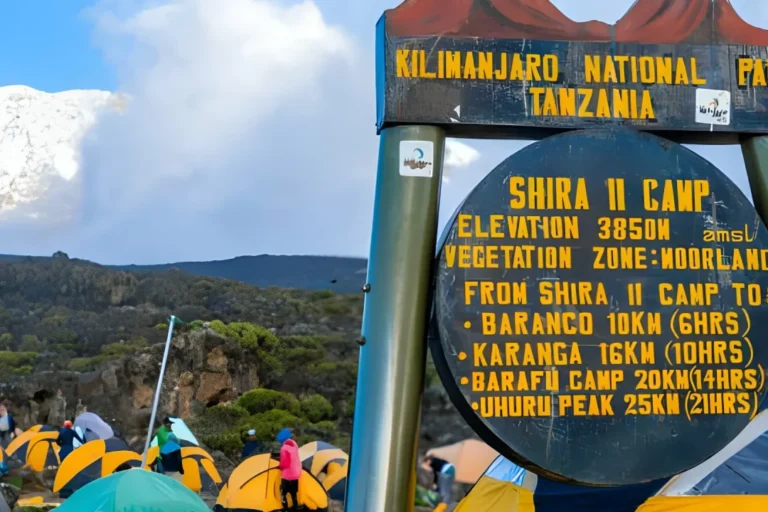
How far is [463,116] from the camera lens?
541 cm

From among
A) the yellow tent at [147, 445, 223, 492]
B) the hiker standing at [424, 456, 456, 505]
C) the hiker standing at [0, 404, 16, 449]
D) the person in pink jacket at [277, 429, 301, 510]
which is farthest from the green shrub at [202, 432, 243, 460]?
the hiker standing at [424, 456, 456, 505]

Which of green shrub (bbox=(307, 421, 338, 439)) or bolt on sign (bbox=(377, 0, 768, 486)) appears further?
green shrub (bbox=(307, 421, 338, 439))

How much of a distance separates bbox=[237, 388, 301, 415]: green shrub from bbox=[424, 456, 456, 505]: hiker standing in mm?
14607

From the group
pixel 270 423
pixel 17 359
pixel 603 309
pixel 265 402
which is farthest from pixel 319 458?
pixel 17 359

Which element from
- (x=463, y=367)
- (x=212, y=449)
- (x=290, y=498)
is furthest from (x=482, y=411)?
(x=212, y=449)

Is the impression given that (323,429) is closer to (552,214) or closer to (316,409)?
(316,409)

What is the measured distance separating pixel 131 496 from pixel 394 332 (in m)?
2.28

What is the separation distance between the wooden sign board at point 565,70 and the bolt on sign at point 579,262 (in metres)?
0.01

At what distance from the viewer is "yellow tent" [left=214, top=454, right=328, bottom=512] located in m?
9.04

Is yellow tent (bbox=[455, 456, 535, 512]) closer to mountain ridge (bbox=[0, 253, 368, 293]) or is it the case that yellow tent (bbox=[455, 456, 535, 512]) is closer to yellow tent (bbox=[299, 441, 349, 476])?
yellow tent (bbox=[299, 441, 349, 476])

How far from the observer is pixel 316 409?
72.3 ft

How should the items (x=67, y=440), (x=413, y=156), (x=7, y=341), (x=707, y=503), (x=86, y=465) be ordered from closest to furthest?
(x=413, y=156) < (x=707, y=503) < (x=86, y=465) < (x=67, y=440) < (x=7, y=341)

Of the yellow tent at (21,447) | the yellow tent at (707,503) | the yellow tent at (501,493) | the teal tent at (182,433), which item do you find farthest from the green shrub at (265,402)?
the yellow tent at (707,503)

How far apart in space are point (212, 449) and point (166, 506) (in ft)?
46.7
